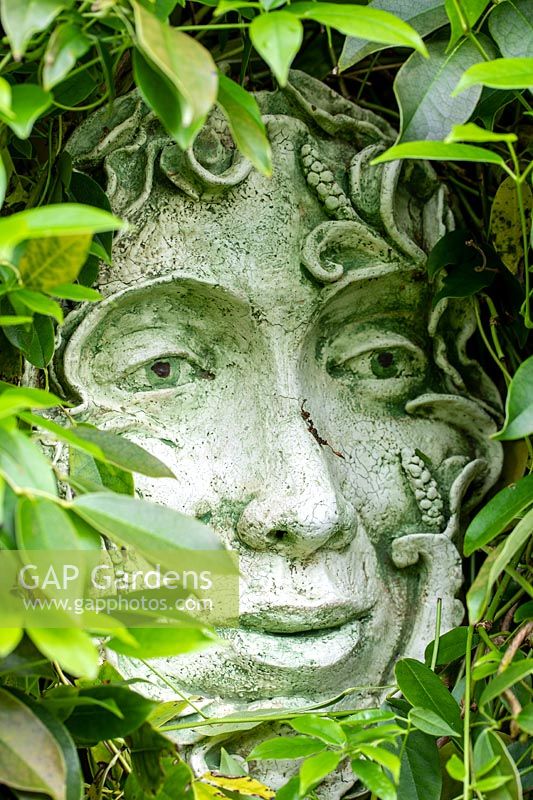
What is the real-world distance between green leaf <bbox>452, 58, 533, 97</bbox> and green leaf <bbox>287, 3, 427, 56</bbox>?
3cm

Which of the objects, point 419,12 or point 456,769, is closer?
point 456,769

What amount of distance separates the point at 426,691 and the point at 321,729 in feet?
0.40

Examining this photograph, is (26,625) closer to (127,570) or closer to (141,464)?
(141,464)

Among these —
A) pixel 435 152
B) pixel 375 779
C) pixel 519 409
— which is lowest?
pixel 375 779

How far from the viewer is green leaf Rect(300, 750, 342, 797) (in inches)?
24.6

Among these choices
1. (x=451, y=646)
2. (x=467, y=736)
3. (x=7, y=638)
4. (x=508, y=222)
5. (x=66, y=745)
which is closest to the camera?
(x=7, y=638)

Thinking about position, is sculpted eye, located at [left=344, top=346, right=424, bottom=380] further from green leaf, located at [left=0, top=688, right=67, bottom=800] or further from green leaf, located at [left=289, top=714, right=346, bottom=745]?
green leaf, located at [left=0, top=688, right=67, bottom=800]

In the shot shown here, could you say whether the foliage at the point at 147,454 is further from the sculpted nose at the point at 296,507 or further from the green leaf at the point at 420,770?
the sculpted nose at the point at 296,507

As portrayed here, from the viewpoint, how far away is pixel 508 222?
3.24 feet

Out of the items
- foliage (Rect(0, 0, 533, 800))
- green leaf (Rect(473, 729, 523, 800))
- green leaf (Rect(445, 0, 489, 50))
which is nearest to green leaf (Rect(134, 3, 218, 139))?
foliage (Rect(0, 0, 533, 800))

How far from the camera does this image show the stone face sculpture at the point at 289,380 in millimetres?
895

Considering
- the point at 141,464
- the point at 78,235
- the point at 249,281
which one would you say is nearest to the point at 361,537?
the point at 249,281

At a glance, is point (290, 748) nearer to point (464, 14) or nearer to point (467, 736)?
point (467, 736)

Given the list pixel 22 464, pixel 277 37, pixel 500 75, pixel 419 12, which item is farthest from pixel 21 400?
pixel 419 12
